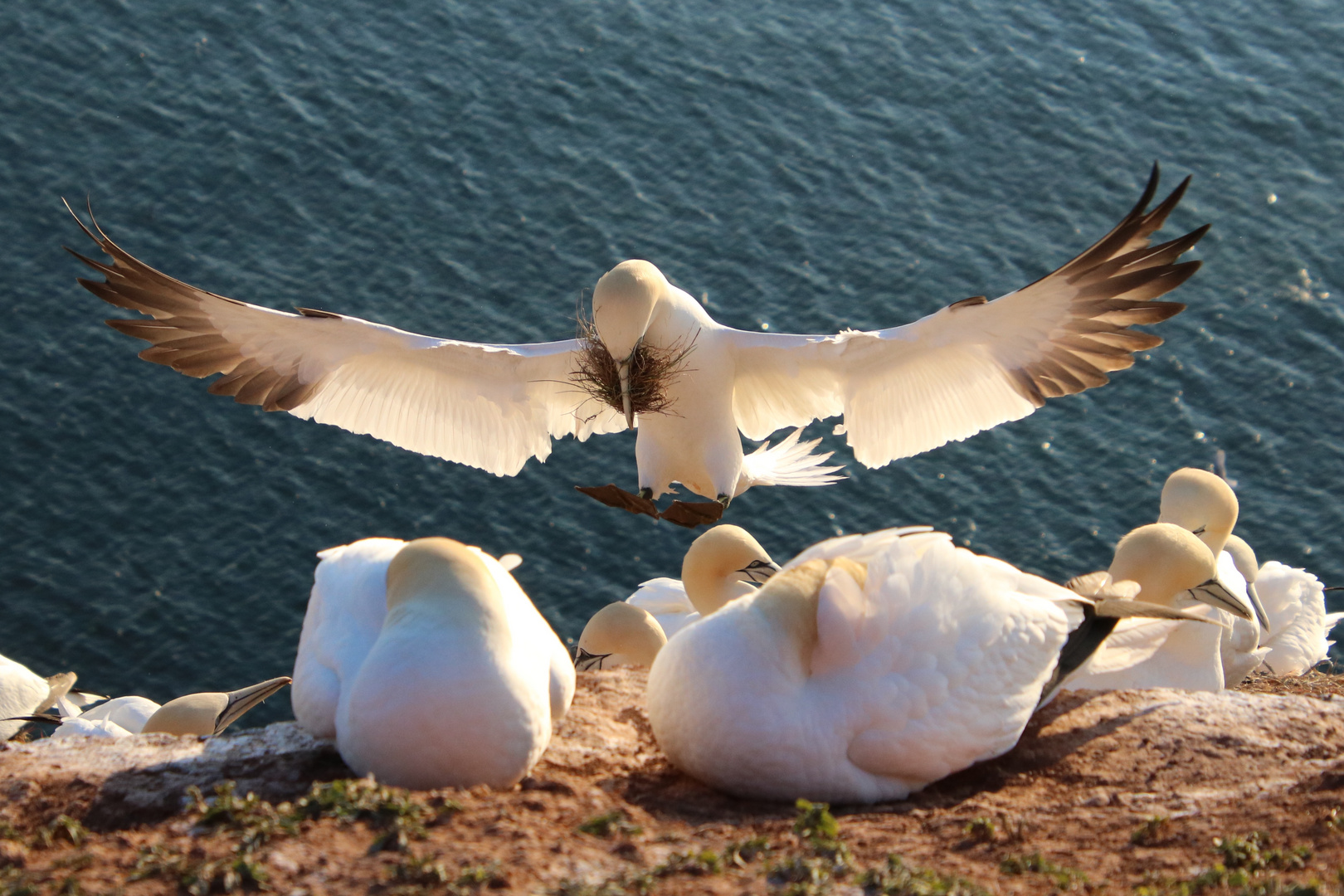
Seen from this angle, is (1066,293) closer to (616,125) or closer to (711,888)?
(711,888)

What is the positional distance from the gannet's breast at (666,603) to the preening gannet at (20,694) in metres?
4.25

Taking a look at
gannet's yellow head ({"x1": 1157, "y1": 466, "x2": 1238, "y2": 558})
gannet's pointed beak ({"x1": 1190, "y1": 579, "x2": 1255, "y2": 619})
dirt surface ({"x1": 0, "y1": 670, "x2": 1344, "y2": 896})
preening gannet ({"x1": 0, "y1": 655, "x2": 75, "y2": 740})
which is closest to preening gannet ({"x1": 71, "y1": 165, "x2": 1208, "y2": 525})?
gannet's pointed beak ({"x1": 1190, "y1": 579, "x2": 1255, "y2": 619})

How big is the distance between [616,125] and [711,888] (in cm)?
1561

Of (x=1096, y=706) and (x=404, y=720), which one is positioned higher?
(x=404, y=720)

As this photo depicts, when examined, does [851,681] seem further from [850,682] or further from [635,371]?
[635,371]

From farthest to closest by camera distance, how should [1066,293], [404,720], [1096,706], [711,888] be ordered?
[1066,293], [1096,706], [404,720], [711,888]

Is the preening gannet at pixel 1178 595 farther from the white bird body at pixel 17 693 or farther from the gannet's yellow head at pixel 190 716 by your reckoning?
the white bird body at pixel 17 693

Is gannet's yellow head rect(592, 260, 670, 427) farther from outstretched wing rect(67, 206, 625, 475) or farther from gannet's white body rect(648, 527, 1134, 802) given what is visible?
gannet's white body rect(648, 527, 1134, 802)

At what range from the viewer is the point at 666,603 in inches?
341

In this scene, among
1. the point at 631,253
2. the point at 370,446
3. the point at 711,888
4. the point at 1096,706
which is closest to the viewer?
the point at 711,888

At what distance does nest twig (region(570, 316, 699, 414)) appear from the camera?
6.69 metres

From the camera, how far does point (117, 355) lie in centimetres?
1519

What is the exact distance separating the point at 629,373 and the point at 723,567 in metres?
1.30

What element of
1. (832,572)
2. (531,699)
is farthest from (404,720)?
(832,572)
